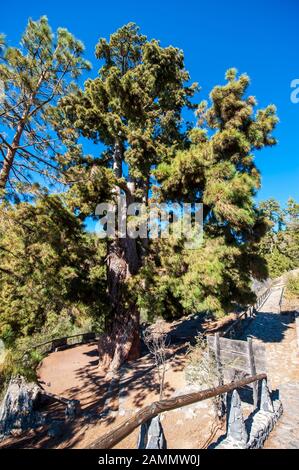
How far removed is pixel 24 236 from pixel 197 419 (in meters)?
5.82

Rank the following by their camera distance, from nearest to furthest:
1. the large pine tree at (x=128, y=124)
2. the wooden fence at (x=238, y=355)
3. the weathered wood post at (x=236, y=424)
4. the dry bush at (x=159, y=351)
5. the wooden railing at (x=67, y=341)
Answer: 1. the weathered wood post at (x=236, y=424)
2. the wooden fence at (x=238, y=355)
3. the dry bush at (x=159, y=351)
4. the large pine tree at (x=128, y=124)
5. the wooden railing at (x=67, y=341)

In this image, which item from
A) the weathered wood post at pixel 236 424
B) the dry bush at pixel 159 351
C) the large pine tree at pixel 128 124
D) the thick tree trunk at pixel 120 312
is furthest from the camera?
the thick tree trunk at pixel 120 312

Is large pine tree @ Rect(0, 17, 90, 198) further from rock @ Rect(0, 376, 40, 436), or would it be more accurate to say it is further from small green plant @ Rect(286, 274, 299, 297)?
small green plant @ Rect(286, 274, 299, 297)

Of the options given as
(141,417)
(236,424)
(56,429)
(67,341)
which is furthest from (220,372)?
(67,341)

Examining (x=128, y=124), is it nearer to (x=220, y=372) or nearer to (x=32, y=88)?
(x=32, y=88)

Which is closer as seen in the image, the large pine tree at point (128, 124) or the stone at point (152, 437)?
the stone at point (152, 437)

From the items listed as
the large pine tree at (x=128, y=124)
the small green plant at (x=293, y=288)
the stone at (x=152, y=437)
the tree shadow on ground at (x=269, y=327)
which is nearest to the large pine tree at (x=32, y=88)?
the large pine tree at (x=128, y=124)

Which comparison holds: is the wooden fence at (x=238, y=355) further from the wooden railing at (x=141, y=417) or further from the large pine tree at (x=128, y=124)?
the large pine tree at (x=128, y=124)

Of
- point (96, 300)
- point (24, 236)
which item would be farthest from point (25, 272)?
point (96, 300)

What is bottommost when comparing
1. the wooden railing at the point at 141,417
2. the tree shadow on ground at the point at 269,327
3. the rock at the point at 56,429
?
the rock at the point at 56,429

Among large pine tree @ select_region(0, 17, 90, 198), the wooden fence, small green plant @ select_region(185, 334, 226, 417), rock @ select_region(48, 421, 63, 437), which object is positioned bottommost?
rock @ select_region(48, 421, 63, 437)

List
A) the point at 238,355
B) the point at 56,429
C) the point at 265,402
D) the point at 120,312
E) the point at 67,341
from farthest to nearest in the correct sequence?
1. the point at 67,341
2. the point at 120,312
3. the point at 56,429
4. the point at 238,355
5. the point at 265,402

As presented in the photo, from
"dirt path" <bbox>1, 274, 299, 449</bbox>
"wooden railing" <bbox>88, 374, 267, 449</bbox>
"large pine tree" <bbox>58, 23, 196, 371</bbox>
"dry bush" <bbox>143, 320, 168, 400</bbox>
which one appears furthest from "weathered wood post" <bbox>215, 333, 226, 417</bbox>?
"large pine tree" <bbox>58, 23, 196, 371</bbox>

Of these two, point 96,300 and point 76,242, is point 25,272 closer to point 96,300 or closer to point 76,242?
point 76,242
